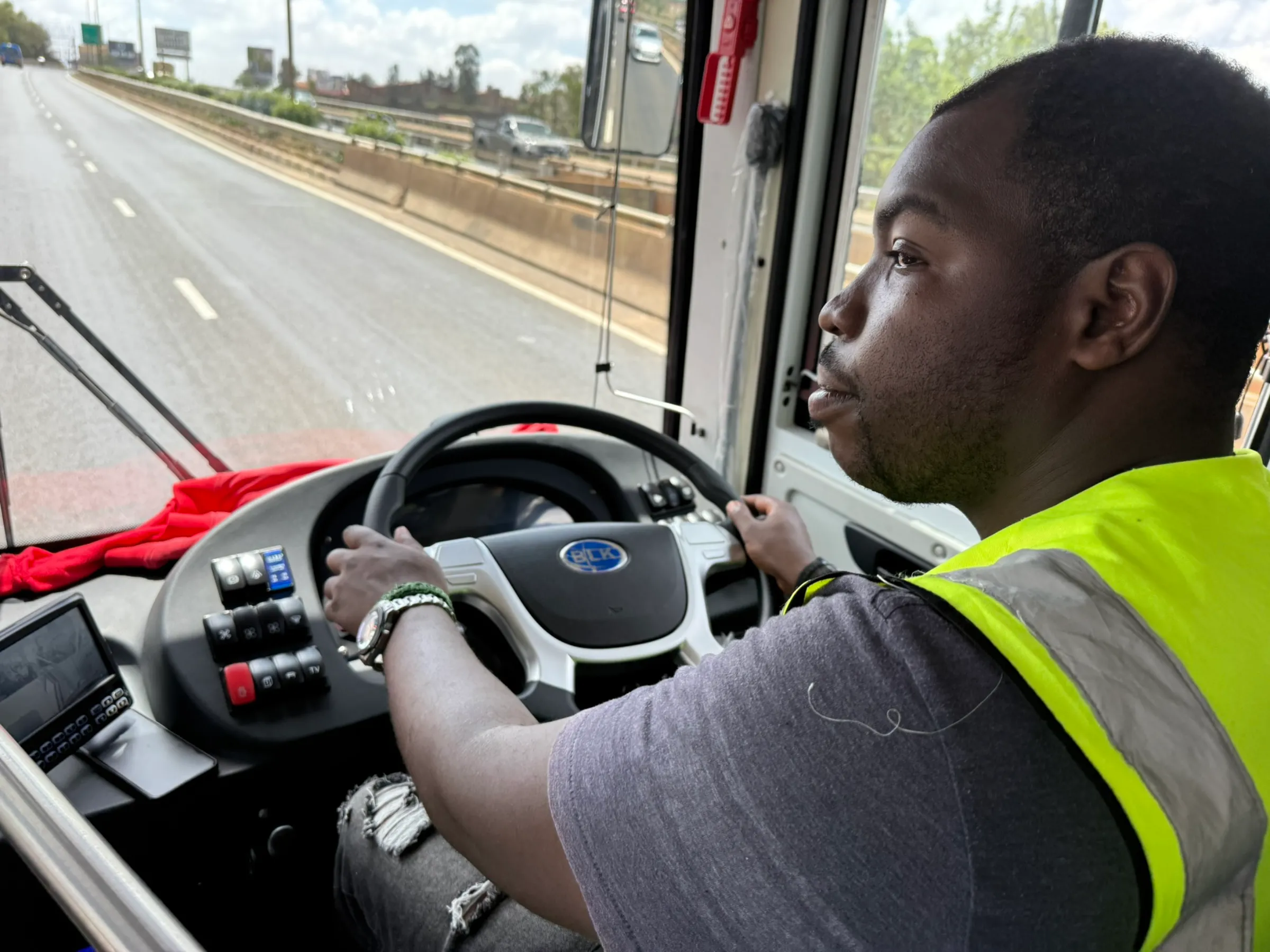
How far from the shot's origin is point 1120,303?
2.15 ft

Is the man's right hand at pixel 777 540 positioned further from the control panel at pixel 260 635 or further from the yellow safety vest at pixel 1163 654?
the yellow safety vest at pixel 1163 654

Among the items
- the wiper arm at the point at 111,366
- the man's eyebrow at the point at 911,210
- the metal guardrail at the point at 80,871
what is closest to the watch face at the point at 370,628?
the metal guardrail at the point at 80,871

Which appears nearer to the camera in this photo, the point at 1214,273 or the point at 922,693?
the point at 922,693

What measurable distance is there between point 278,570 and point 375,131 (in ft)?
3.03

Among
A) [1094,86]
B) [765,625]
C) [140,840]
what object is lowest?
[140,840]

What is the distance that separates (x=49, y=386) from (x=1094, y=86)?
5.17ft

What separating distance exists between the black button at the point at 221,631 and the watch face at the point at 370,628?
0.94 ft

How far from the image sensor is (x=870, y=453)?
30.8 inches

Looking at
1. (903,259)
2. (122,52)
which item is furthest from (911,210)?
→ (122,52)

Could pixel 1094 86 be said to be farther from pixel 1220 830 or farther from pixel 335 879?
pixel 335 879

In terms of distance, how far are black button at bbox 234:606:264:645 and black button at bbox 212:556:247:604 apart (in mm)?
53

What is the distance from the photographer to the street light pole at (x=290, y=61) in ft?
5.44

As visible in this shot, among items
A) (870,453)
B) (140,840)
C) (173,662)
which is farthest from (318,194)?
(870,453)

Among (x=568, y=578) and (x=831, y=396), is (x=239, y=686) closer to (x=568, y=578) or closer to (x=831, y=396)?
(x=568, y=578)
